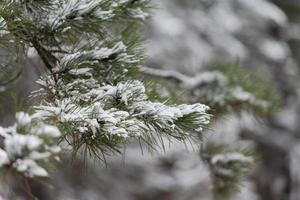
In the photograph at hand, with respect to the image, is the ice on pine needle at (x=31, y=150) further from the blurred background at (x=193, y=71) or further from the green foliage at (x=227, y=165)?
Answer: the blurred background at (x=193, y=71)

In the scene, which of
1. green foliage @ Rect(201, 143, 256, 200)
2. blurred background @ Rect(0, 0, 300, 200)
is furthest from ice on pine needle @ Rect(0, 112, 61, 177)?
blurred background @ Rect(0, 0, 300, 200)

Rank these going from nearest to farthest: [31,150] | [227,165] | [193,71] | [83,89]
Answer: [31,150]
[83,89]
[227,165]
[193,71]

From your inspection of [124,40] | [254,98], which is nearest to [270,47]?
[254,98]

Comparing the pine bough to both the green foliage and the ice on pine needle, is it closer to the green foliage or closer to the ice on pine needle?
the ice on pine needle

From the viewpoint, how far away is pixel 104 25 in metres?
→ 2.00

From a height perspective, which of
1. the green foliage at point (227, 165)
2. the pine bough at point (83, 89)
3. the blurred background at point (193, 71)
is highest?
the pine bough at point (83, 89)

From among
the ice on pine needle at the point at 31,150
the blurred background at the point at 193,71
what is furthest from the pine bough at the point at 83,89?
the blurred background at the point at 193,71

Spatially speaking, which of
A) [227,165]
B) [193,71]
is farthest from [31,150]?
[193,71]

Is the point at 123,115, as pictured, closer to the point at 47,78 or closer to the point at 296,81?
the point at 47,78

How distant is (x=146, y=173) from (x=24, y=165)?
22.1ft

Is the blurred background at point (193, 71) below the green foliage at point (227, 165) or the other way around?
below

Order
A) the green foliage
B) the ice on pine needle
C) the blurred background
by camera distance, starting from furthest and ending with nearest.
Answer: the blurred background → the green foliage → the ice on pine needle

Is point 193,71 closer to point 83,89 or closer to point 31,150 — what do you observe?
point 83,89

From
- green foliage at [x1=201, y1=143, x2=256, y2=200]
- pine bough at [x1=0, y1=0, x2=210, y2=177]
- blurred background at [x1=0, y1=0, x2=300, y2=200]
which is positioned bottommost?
blurred background at [x1=0, y1=0, x2=300, y2=200]
